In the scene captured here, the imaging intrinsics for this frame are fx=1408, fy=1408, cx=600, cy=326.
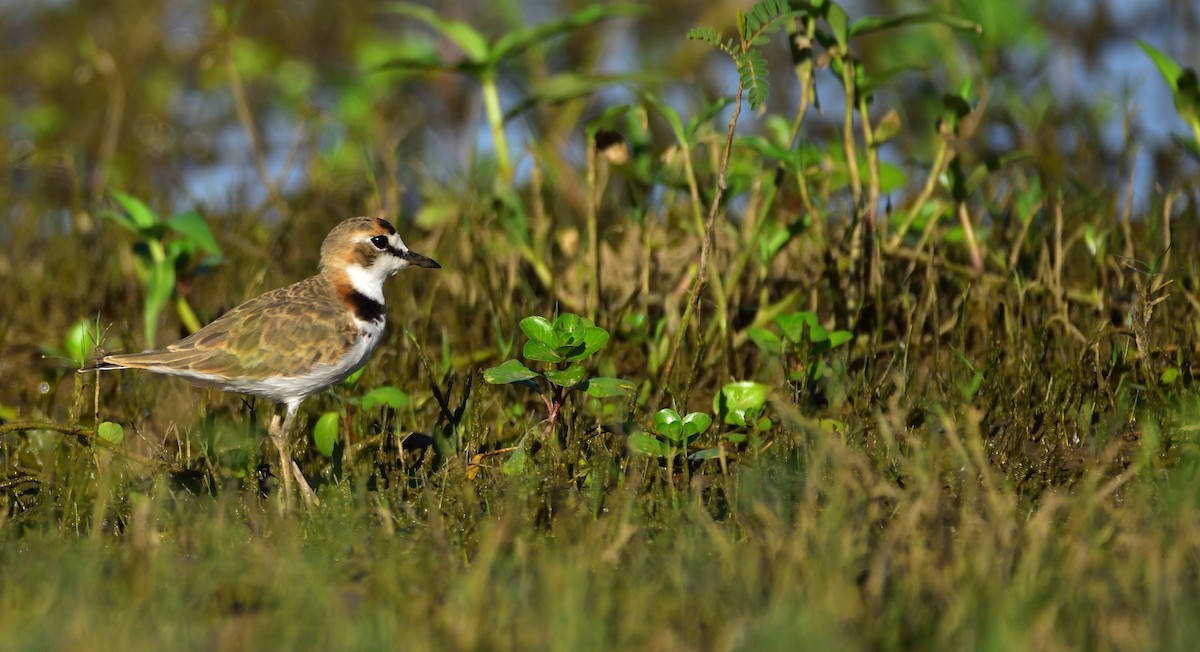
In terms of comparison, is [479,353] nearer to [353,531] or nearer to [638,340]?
[638,340]

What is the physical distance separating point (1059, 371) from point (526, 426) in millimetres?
1868

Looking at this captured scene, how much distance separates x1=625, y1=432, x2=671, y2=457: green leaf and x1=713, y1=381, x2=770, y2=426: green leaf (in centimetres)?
47

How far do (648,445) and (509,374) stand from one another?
51 cm

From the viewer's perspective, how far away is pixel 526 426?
4.82 meters

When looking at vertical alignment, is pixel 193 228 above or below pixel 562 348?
above

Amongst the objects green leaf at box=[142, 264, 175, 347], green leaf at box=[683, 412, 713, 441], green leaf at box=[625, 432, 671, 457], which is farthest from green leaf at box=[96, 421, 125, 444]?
green leaf at box=[683, 412, 713, 441]

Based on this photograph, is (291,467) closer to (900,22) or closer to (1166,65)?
(900,22)

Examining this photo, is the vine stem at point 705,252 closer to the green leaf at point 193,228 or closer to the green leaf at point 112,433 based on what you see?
the green leaf at point 112,433

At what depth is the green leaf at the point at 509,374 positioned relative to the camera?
14.9ft

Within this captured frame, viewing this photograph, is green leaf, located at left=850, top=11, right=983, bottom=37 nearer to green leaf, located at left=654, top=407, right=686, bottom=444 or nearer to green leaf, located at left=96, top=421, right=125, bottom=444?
green leaf, located at left=654, top=407, right=686, bottom=444

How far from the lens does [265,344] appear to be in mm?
4844

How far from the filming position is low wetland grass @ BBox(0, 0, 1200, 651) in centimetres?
318

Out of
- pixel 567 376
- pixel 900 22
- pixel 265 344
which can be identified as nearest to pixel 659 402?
pixel 567 376

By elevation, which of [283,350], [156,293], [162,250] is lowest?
[283,350]
